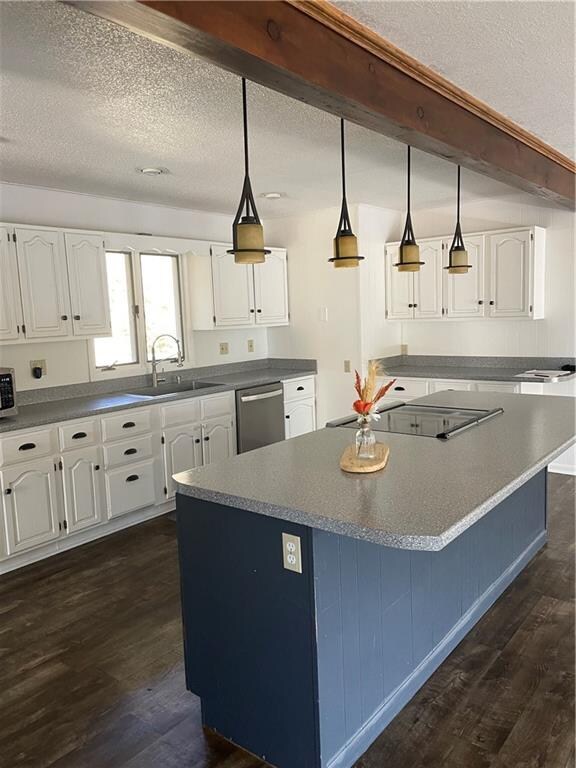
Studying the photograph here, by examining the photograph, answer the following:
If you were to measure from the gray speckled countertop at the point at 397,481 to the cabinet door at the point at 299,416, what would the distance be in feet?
8.14

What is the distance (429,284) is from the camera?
17.7ft

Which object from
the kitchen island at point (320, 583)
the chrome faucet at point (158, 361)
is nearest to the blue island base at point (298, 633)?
the kitchen island at point (320, 583)

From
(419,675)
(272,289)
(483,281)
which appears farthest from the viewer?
(272,289)

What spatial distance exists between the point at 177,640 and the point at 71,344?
2.42 metres

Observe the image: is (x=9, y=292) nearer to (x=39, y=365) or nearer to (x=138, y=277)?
(x=39, y=365)

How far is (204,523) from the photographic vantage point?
205cm

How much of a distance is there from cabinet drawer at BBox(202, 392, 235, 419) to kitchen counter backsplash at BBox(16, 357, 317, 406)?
0.57m

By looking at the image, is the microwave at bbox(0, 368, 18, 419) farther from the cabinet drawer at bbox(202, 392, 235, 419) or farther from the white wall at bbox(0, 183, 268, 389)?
the cabinet drawer at bbox(202, 392, 235, 419)

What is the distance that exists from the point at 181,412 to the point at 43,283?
1334 millimetres

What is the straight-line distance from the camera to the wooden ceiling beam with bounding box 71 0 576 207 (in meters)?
1.44

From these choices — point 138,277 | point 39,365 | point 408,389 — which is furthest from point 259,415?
point 39,365

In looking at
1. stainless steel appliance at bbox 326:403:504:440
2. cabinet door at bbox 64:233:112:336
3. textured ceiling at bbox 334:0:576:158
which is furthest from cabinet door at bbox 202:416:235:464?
textured ceiling at bbox 334:0:576:158

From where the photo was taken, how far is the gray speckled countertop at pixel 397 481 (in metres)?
1.65

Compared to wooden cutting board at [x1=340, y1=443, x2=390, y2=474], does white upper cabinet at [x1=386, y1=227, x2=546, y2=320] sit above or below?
above
